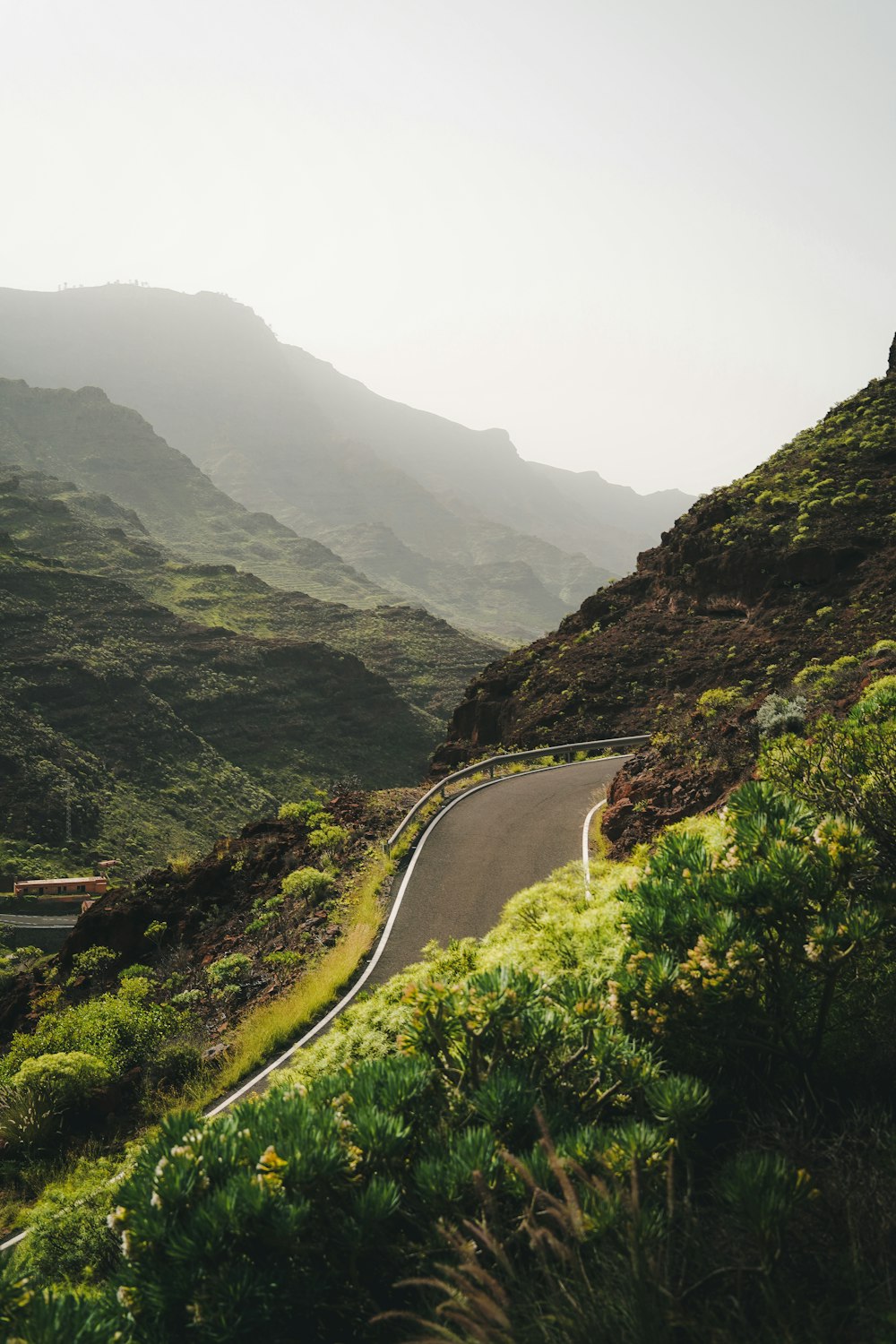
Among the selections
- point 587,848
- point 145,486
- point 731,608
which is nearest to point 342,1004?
point 587,848

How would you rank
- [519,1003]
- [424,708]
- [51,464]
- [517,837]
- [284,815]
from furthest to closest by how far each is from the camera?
[51,464]
[424,708]
[284,815]
[517,837]
[519,1003]

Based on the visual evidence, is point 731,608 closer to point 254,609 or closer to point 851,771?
point 851,771

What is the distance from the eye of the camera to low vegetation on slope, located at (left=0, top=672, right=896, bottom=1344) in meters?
2.51

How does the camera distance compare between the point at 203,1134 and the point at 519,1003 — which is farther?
the point at 519,1003

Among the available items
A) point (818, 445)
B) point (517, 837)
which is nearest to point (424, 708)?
point (818, 445)

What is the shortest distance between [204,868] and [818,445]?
29827mm

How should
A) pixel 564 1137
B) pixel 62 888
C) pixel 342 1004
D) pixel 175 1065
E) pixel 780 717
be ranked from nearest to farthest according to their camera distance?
pixel 564 1137 < pixel 175 1065 < pixel 342 1004 < pixel 780 717 < pixel 62 888

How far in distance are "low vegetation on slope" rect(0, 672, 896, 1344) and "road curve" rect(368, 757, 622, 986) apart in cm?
704

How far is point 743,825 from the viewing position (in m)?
4.14

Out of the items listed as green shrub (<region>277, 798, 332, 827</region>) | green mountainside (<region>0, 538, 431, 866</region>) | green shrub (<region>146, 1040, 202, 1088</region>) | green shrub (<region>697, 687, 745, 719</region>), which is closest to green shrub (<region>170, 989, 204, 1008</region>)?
green shrub (<region>146, 1040, 202, 1088</region>)

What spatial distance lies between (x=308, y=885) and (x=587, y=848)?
216 inches

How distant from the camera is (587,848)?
13.5 meters

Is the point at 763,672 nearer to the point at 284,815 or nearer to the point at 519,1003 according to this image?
the point at 284,815

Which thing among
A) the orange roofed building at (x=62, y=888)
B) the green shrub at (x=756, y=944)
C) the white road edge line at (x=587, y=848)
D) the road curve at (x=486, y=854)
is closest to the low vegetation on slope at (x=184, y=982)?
the road curve at (x=486, y=854)
